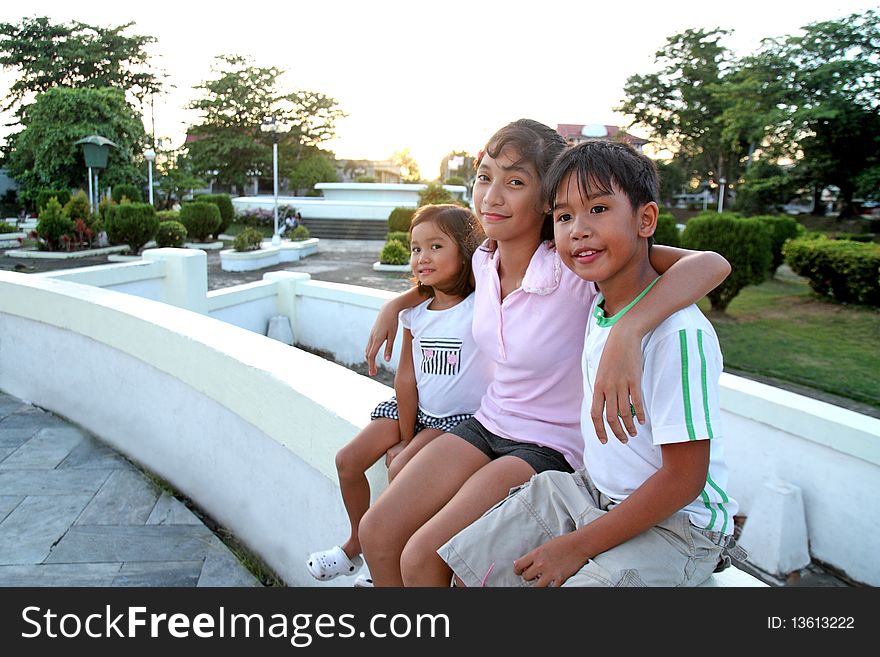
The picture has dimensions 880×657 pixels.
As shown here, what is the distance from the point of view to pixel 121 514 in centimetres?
311

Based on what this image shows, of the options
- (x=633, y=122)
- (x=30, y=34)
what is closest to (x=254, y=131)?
(x=30, y=34)

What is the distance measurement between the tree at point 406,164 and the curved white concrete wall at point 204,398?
4014 centimetres

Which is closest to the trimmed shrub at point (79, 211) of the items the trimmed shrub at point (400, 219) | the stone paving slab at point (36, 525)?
the trimmed shrub at point (400, 219)

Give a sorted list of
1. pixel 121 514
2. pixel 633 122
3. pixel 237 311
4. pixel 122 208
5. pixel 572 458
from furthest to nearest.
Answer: pixel 633 122 → pixel 122 208 → pixel 237 311 → pixel 121 514 → pixel 572 458

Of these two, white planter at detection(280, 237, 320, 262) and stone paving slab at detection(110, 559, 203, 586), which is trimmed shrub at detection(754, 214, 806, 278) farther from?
stone paving slab at detection(110, 559, 203, 586)

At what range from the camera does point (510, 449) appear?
1.68m

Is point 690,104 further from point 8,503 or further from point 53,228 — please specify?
point 8,503

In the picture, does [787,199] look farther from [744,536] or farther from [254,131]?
[744,536]

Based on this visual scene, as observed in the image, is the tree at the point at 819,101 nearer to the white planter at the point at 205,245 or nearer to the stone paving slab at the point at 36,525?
the white planter at the point at 205,245

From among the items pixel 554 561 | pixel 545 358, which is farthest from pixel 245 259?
pixel 554 561

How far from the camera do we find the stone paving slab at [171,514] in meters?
3.07

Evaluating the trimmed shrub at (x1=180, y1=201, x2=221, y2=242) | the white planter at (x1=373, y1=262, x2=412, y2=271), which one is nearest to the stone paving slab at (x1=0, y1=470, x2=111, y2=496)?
the white planter at (x1=373, y1=262, x2=412, y2=271)

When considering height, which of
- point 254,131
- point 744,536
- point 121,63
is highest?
point 121,63

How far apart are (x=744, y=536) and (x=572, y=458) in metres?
2.51
